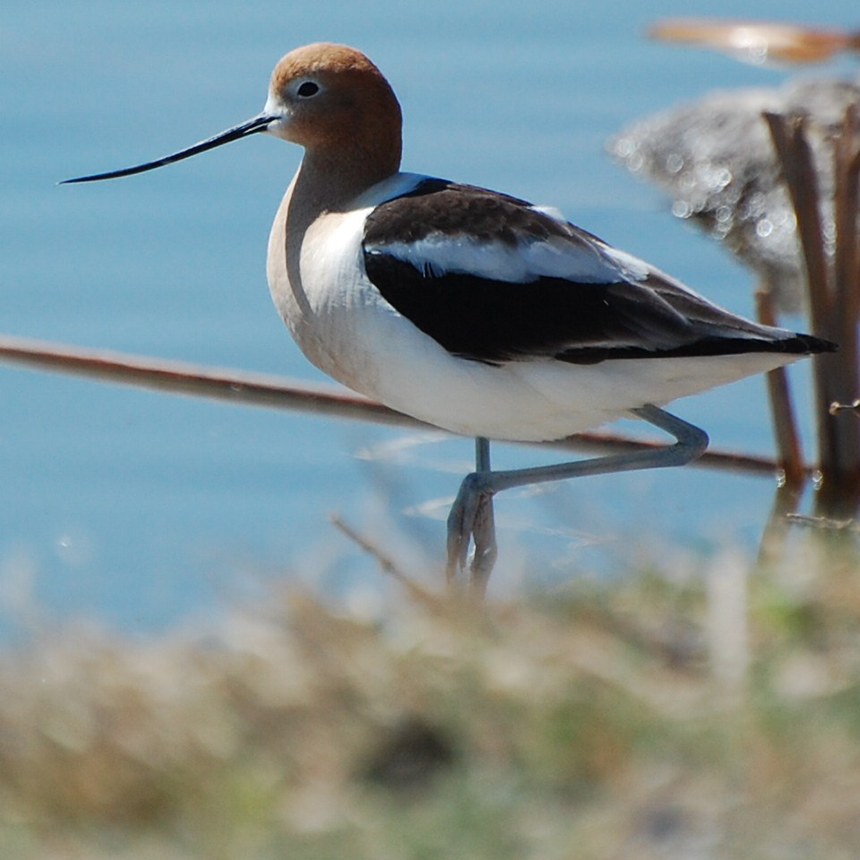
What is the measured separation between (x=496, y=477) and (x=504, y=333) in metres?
0.32

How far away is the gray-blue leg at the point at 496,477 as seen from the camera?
4.03m

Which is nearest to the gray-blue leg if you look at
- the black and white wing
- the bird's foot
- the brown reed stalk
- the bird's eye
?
the bird's foot

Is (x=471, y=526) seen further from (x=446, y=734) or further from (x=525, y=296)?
(x=446, y=734)

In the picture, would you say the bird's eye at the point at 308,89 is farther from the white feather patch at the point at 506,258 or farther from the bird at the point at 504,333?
the white feather patch at the point at 506,258

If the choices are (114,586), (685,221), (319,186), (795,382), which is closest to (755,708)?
(319,186)

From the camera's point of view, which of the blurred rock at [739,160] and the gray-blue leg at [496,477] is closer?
the gray-blue leg at [496,477]

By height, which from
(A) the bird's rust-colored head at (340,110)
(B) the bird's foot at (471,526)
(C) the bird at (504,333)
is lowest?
(B) the bird's foot at (471,526)

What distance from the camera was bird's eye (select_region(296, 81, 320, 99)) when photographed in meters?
4.58

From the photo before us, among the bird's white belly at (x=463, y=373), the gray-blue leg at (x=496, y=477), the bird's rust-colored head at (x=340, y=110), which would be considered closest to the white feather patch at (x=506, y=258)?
the bird's white belly at (x=463, y=373)

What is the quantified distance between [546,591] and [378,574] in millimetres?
409

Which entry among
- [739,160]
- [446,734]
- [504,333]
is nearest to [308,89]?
[504,333]

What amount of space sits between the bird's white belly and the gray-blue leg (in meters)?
0.09

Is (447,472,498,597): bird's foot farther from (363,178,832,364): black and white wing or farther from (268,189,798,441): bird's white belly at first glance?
(363,178,832,364): black and white wing

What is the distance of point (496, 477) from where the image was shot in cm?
405
